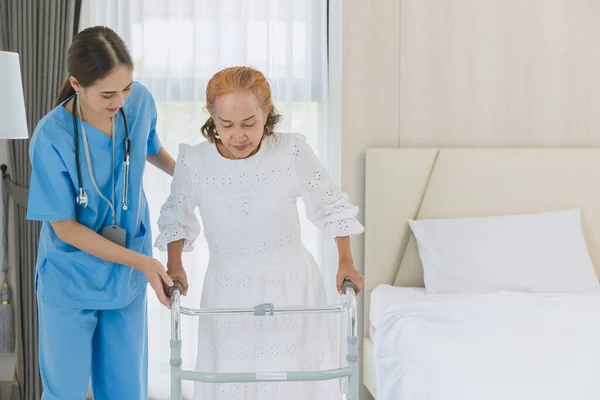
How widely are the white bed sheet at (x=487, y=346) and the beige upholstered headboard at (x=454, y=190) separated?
216mm

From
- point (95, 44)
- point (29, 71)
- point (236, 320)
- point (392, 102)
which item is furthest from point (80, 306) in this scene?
point (392, 102)

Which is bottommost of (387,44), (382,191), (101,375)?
(101,375)

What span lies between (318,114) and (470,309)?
1.26m

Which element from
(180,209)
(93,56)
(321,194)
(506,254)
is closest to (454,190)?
(506,254)

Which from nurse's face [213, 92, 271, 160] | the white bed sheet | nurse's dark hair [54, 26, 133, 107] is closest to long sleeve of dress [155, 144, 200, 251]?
nurse's face [213, 92, 271, 160]

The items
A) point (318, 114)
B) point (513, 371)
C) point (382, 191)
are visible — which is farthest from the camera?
point (318, 114)

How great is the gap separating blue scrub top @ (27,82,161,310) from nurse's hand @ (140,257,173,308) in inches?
8.1

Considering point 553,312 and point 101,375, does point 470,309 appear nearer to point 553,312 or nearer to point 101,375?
point 553,312

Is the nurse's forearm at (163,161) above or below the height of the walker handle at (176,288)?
above

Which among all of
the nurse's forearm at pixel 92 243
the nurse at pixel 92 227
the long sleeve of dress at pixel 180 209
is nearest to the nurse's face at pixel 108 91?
the nurse at pixel 92 227

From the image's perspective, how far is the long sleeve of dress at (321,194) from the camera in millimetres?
2094

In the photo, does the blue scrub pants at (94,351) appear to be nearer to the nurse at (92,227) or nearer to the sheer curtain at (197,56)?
the nurse at (92,227)

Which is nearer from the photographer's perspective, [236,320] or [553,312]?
[236,320]

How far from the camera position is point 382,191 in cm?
322
